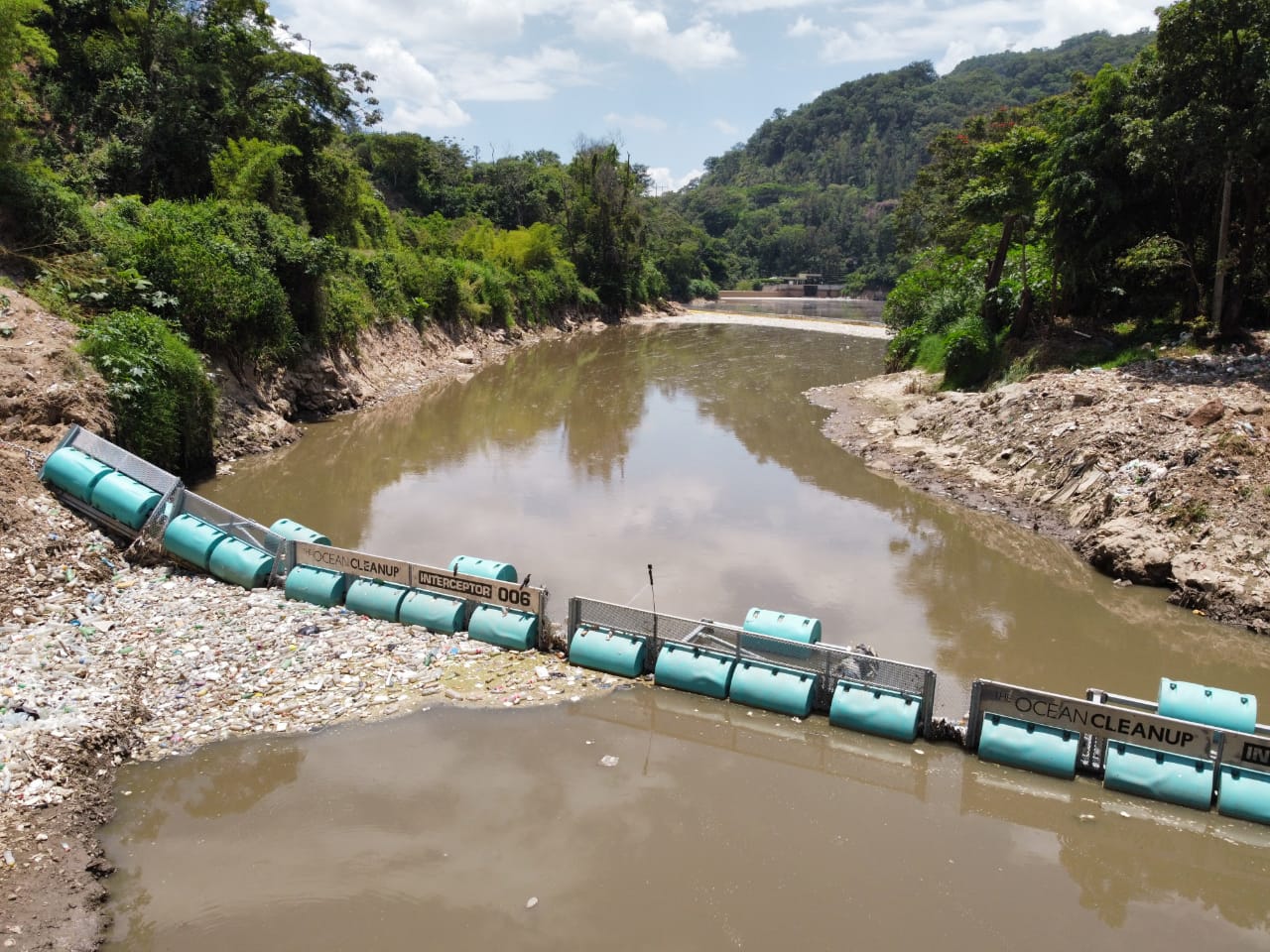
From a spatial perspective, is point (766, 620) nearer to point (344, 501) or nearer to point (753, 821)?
point (753, 821)

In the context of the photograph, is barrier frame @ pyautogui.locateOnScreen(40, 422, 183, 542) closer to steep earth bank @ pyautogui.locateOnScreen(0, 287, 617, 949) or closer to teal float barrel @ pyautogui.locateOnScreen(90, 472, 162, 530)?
teal float barrel @ pyautogui.locateOnScreen(90, 472, 162, 530)

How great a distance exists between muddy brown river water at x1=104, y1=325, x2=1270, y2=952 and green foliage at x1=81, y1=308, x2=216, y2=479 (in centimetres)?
483

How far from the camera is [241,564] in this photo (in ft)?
36.8

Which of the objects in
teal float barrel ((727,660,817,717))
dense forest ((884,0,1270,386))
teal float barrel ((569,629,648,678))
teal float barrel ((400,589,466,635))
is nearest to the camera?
teal float barrel ((727,660,817,717))

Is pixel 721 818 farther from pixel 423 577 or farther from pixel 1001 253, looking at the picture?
pixel 1001 253

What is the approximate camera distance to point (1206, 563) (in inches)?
476

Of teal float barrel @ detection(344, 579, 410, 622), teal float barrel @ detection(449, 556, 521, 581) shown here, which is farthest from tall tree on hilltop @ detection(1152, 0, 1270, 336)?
teal float barrel @ detection(344, 579, 410, 622)

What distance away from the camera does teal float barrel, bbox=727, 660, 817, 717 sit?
9023 millimetres

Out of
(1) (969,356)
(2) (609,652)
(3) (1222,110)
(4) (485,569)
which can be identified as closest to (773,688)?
(2) (609,652)

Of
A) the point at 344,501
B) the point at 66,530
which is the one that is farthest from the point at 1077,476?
the point at 66,530

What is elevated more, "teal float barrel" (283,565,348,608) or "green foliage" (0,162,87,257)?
"green foliage" (0,162,87,257)

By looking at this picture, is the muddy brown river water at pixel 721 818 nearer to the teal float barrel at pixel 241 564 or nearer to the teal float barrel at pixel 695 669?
the teal float barrel at pixel 695 669

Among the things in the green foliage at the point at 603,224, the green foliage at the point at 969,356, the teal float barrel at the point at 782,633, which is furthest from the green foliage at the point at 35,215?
the green foliage at the point at 603,224

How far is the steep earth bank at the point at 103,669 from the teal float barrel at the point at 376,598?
0.62 feet
